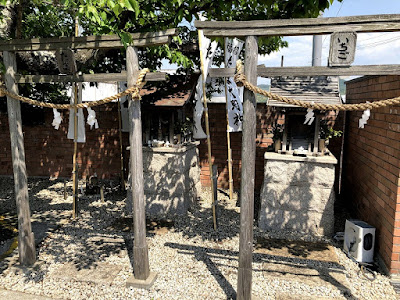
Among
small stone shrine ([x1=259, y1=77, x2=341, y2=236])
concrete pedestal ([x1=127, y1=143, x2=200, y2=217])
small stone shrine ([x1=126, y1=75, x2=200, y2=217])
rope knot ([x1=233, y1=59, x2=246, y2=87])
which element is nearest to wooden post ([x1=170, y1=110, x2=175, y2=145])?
small stone shrine ([x1=126, y1=75, x2=200, y2=217])

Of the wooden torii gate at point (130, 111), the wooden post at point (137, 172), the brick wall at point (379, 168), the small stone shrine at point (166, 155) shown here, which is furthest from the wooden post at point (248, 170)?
the small stone shrine at point (166, 155)

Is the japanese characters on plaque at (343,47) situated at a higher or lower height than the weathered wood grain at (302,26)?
lower

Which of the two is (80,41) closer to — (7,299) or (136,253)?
(136,253)

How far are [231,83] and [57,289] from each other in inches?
221

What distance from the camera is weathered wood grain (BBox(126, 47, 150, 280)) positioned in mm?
4074

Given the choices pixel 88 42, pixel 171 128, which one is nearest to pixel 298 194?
pixel 171 128

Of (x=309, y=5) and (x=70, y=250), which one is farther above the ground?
(x=309, y=5)

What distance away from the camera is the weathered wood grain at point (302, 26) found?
3.18m

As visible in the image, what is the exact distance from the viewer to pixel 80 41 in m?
4.23

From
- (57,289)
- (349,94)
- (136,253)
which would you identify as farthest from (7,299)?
(349,94)

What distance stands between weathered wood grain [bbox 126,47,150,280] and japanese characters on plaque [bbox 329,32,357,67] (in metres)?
2.45

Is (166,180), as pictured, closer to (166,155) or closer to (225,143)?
(166,155)

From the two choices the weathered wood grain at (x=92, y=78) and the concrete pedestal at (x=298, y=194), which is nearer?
the weathered wood grain at (x=92, y=78)

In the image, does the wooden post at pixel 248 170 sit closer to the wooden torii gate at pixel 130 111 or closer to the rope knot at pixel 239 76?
the rope knot at pixel 239 76
